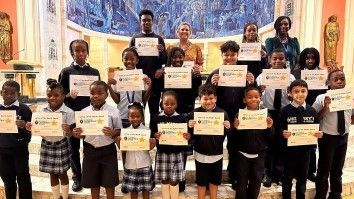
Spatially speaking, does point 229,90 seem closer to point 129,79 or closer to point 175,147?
point 175,147

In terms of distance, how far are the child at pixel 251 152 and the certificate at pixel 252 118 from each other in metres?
0.06

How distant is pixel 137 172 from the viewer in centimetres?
305

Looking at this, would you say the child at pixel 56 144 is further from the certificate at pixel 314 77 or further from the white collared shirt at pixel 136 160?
the certificate at pixel 314 77

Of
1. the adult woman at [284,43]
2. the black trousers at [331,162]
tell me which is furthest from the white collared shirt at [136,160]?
the adult woman at [284,43]

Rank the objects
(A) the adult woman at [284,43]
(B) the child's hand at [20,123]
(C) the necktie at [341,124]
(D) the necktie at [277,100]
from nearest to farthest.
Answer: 1. (B) the child's hand at [20,123]
2. (C) the necktie at [341,124]
3. (D) the necktie at [277,100]
4. (A) the adult woman at [284,43]

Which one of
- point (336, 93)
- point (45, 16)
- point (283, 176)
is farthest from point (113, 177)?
point (45, 16)

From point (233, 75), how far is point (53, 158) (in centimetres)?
213

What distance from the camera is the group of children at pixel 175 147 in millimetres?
3006

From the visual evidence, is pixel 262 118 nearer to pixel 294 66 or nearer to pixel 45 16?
pixel 294 66

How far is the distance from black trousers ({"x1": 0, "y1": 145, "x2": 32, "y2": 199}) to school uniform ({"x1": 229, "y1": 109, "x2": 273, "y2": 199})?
90.0 inches

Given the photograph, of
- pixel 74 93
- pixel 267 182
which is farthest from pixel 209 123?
pixel 74 93

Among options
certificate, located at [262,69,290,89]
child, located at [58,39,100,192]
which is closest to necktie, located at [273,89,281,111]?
certificate, located at [262,69,290,89]

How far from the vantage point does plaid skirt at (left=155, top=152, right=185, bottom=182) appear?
121 inches

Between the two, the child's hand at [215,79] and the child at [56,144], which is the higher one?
the child's hand at [215,79]
